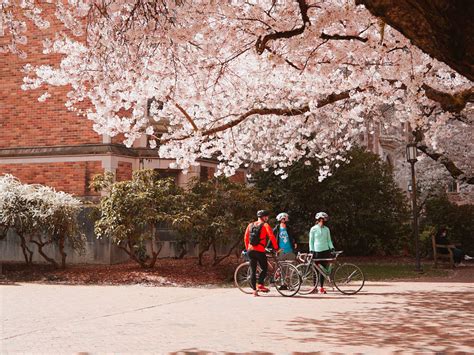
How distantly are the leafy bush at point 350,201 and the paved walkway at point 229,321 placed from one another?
11.1 meters

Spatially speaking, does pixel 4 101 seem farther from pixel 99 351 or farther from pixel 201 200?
pixel 99 351

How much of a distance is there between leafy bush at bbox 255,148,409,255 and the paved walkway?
11.1 meters

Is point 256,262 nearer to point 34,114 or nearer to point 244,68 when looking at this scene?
point 244,68

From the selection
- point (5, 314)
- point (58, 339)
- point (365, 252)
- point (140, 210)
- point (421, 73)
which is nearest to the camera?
point (58, 339)

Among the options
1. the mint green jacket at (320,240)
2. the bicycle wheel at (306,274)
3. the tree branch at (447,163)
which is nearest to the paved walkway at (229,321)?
the bicycle wheel at (306,274)

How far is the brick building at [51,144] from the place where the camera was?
20094 mm

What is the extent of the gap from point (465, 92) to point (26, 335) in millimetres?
8905

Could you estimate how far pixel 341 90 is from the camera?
14.3 meters

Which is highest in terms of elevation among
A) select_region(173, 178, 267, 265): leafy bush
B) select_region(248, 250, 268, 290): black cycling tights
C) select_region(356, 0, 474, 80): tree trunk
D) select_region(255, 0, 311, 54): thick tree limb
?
select_region(255, 0, 311, 54): thick tree limb

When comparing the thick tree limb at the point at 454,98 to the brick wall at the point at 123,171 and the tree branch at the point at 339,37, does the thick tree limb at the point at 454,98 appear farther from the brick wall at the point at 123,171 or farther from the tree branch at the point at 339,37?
the brick wall at the point at 123,171

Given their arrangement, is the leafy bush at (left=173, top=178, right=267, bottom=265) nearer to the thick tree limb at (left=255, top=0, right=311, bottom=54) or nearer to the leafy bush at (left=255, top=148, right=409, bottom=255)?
the leafy bush at (left=255, top=148, right=409, bottom=255)

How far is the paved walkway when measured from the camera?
720 cm

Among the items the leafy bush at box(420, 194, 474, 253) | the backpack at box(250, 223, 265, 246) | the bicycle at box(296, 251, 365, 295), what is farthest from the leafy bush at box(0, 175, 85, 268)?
the leafy bush at box(420, 194, 474, 253)

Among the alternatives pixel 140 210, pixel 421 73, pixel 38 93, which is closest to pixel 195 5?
pixel 421 73
